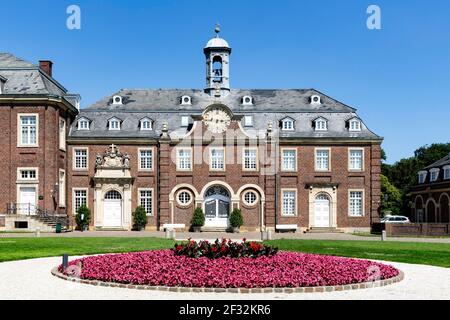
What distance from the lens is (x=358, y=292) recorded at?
531 inches

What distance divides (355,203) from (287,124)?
7.89m

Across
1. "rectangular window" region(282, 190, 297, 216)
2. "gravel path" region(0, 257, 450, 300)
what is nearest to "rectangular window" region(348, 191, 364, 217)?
"rectangular window" region(282, 190, 297, 216)

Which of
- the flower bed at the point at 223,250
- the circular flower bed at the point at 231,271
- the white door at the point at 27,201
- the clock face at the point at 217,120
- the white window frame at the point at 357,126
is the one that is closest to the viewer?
the circular flower bed at the point at 231,271

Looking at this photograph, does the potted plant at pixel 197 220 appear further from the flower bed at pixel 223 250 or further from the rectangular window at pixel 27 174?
the flower bed at pixel 223 250

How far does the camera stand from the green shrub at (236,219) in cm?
4497

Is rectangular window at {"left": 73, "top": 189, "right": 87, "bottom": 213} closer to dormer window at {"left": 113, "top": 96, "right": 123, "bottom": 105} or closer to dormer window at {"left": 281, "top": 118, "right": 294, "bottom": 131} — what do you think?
dormer window at {"left": 113, "top": 96, "right": 123, "bottom": 105}

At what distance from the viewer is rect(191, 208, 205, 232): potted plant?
44875mm

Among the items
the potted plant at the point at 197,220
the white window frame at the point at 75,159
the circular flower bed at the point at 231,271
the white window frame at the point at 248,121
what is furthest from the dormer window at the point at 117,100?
the circular flower bed at the point at 231,271

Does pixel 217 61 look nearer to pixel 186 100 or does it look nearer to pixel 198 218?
pixel 186 100

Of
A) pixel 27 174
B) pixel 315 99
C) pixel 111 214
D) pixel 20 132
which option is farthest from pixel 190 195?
pixel 20 132

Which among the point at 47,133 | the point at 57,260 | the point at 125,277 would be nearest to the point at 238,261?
the point at 125,277

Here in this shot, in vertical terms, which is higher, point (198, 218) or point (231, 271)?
point (198, 218)

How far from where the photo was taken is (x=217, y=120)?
4581cm

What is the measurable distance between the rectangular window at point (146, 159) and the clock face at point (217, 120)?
494 centimetres
